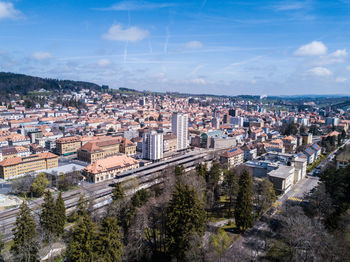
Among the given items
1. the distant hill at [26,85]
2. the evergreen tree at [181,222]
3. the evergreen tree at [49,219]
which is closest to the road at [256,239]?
the evergreen tree at [181,222]

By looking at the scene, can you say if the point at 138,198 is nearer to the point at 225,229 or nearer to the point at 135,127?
the point at 225,229

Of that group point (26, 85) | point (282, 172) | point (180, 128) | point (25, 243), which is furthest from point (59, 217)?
point (26, 85)

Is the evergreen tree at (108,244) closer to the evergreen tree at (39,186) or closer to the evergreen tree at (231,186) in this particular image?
the evergreen tree at (231,186)

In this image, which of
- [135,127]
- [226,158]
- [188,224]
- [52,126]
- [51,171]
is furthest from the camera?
[135,127]

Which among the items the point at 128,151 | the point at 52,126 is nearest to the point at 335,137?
the point at 128,151

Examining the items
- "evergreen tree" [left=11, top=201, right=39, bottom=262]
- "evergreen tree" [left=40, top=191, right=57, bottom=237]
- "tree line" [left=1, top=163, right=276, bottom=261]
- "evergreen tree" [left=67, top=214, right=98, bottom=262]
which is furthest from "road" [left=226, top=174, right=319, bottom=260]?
"evergreen tree" [left=40, top=191, right=57, bottom=237]

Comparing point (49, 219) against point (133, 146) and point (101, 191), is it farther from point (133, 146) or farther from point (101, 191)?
point (133, 146)
